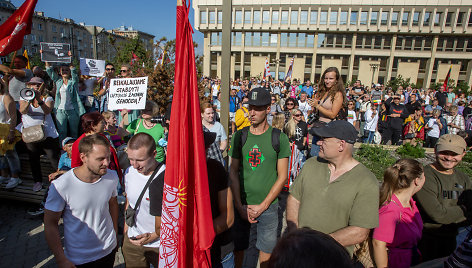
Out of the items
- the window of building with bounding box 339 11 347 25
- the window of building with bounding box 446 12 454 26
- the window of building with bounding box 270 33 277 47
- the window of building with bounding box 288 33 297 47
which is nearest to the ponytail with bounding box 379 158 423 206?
the window of building with bounding box 270 33 277 47

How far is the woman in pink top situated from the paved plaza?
316 centimetres

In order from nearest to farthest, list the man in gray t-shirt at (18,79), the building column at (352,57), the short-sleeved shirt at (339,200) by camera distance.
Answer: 1. the short-sleeved shirt at (339,200)
2. the man in gray t-shirt at (18,79)
3. the building column at (352,57)

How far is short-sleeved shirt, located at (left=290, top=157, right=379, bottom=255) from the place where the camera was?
2053 mm

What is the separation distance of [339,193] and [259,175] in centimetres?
97

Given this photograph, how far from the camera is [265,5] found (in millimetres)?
49688

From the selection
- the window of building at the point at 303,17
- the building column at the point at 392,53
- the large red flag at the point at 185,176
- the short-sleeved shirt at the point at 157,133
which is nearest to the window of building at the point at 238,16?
the window of building at the point at 303,17

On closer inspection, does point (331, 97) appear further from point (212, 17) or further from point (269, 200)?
point (212, 17)

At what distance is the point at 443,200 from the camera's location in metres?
2.75

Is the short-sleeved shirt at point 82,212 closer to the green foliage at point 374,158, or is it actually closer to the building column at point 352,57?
the green foliage at point 374,158

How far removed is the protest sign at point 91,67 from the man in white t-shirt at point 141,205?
5.68 meters

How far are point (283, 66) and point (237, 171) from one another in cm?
5100

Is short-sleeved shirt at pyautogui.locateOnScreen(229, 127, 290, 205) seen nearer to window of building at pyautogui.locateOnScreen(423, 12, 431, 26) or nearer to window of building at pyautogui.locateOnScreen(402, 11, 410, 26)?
window of building at pyautogui.locateOnScreen(402, 11, 410, 26)

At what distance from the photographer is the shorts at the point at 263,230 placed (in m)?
2.91

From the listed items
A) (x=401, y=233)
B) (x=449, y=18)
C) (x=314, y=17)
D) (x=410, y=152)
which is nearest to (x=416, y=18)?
(x=449, y=18)
